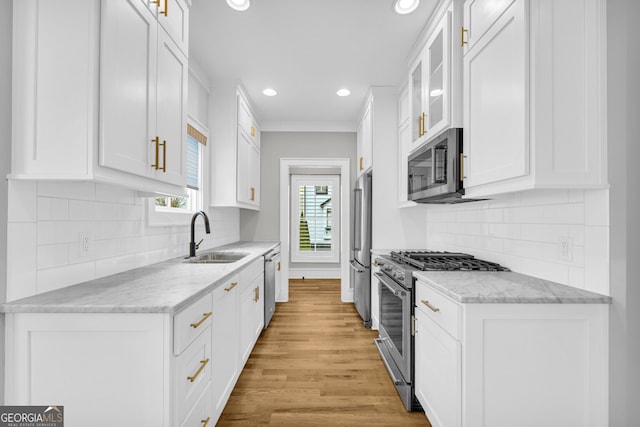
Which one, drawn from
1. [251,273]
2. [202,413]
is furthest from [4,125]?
[251,273]

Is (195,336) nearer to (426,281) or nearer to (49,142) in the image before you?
(49,142)

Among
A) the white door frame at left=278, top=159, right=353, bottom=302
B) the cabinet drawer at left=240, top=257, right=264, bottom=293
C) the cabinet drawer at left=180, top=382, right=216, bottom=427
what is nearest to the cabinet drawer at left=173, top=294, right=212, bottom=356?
the cabinet drawer at left=180, top=382, right=216, bottom=427

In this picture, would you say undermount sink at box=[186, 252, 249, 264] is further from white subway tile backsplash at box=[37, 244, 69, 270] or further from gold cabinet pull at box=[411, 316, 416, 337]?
gold cabinet pull at box=[411, 316, 416, 337]

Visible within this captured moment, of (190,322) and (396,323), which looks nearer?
(190,322)

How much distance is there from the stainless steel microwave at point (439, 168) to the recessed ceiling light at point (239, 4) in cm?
154

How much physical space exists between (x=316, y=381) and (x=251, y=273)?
0.96 meters

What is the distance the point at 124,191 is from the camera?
185cm

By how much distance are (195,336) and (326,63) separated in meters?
2.59

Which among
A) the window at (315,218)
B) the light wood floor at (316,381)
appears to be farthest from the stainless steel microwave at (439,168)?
the window at (315,218)

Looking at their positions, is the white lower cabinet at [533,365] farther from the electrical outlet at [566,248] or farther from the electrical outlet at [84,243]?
the electrical outlet at [84,243]

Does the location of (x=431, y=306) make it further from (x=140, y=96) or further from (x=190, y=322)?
(x=140, y=96)

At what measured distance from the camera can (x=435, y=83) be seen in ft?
7.52

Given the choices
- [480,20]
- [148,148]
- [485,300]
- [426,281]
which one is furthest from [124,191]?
[480,20]

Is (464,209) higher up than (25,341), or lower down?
higher up
